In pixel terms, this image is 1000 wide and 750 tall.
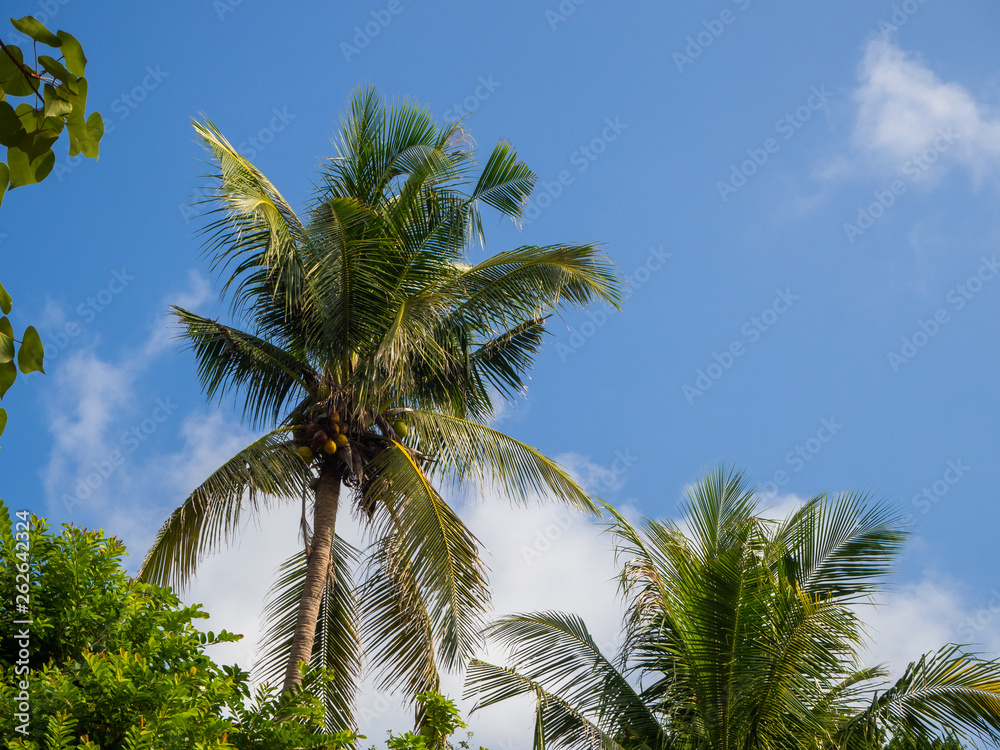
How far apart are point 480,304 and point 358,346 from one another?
4.65 ft

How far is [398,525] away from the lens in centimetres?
914

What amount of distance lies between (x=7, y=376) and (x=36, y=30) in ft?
1.54

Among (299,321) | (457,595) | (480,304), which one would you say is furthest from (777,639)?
(299,321)

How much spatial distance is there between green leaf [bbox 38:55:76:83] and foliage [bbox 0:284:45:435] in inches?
13.1

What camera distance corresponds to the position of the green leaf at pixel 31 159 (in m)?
1.28

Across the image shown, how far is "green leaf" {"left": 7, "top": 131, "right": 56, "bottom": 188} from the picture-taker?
128cm

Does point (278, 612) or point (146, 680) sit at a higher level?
point (278, 612)

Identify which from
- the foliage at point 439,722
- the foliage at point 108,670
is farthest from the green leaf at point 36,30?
the foliage at point 439,722

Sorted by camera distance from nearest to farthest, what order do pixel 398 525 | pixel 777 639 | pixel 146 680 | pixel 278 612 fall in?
pixel 146 680 < pixel 777 639 < pixel 398 525 < pixel 278 612

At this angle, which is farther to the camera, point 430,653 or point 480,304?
point 480,304

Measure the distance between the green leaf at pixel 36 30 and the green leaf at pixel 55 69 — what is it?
49 millimetres

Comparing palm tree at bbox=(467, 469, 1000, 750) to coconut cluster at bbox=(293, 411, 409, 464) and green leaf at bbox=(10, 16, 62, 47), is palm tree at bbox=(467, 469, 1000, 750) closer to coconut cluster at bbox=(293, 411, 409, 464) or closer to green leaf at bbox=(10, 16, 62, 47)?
coconut cluster at bbox=(293, 411, 409, 464)

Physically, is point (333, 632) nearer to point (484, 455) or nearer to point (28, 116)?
point (484, 455)

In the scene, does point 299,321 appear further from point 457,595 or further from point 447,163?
point 457,595
